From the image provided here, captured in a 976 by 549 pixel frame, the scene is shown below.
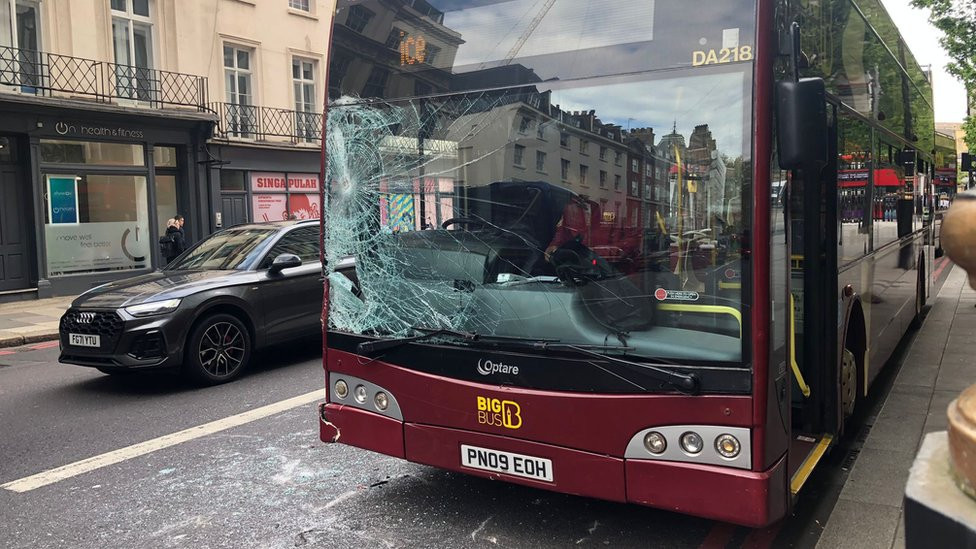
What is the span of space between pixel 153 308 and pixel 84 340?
732 millimetres

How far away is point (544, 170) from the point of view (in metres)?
3.51

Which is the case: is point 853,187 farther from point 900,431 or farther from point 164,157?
point 164,157

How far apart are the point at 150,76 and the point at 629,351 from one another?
666 inches

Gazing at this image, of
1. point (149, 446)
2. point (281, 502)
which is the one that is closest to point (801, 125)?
point (281, 502)

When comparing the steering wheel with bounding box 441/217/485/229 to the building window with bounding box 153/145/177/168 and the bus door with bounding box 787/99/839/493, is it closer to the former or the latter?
the bus door with bounding box 787/99/839/493

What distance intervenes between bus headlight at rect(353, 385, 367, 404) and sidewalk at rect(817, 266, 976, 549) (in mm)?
2460

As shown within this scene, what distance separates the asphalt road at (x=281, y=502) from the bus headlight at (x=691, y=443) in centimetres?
79

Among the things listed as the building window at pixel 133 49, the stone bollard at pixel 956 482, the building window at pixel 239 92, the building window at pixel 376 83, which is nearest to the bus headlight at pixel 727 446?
the stone bollard at pixel 956 482

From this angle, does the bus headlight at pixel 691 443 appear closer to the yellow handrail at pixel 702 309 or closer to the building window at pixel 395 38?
the yellow handrail at pixel 702 309

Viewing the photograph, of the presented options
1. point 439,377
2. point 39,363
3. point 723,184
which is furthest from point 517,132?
point 39,363

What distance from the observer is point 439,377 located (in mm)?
3713

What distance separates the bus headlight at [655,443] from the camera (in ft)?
10.4

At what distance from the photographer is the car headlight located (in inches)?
272

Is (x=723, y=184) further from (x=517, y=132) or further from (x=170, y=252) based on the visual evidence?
(x=170, y=252)
